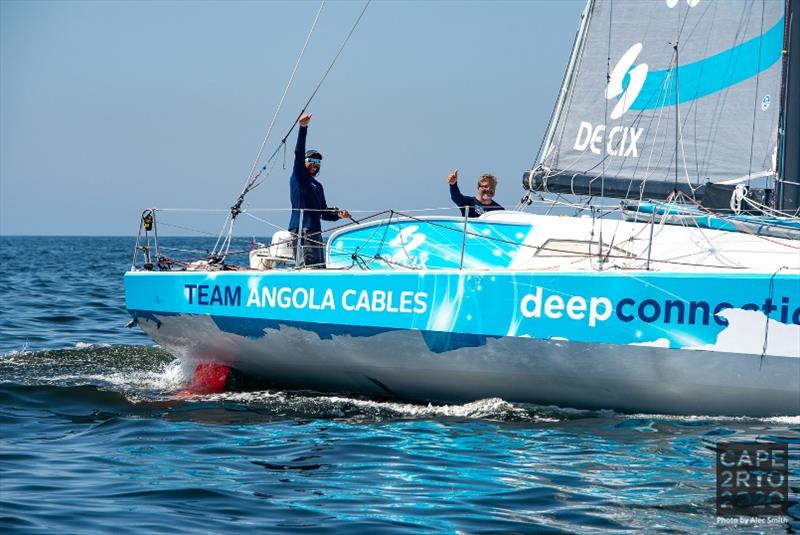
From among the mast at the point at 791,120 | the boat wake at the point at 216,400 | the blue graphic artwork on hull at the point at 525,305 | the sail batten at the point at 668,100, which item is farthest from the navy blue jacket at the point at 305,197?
the mast at the point at 791,120

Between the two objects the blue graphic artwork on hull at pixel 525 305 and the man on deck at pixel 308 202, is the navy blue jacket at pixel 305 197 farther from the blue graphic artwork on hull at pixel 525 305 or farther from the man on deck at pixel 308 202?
the blue graphic artwork on hull at pixel 525 305

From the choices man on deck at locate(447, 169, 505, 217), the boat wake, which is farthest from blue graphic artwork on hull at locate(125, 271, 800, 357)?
man on deck at locate(447, 169, 505, 217)

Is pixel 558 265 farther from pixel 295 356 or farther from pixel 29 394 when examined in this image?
pixel 29 394

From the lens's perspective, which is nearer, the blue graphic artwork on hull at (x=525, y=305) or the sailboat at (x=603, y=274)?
the blue graphic artwork on hull at (x=525, y=305)

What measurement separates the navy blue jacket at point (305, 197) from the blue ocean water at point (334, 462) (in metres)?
1.58

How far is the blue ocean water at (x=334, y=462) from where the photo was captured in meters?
5.86

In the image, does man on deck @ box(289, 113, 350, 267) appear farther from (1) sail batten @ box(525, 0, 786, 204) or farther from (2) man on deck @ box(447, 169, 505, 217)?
(1) sail batten @ box(525, 0, 786, 204)

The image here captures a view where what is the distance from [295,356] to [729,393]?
356 cm

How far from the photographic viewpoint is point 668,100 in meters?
10.6

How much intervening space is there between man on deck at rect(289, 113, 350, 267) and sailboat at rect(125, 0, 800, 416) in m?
0.17

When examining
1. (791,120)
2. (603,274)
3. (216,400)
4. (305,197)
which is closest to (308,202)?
(305,197)

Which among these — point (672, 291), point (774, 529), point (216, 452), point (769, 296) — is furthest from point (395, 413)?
point (774, 529)

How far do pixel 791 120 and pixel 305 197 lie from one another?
4344 millimetres

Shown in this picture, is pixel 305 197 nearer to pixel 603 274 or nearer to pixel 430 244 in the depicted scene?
pixel 430 244
